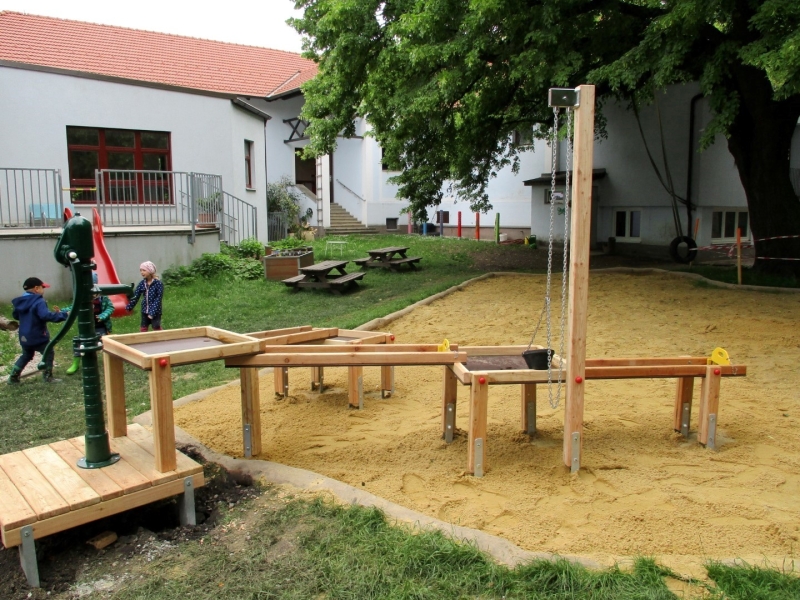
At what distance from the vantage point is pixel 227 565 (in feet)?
11.9

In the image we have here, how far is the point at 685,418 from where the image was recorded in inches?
218

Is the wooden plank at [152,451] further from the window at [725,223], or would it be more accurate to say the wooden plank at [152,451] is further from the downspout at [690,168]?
the window at [725,223]

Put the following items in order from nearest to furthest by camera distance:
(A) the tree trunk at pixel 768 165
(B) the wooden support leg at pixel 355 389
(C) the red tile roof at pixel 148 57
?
(B) the wooden support leg at pixel 355 389 < (A) the tree trunk at pixel 768 165 < (C) the red tile roof at pixel 148 57

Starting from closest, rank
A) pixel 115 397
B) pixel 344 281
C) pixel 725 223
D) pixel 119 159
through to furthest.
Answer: pixel 115 397
pixel 344 281
pixel 119 159
pixel 725 223

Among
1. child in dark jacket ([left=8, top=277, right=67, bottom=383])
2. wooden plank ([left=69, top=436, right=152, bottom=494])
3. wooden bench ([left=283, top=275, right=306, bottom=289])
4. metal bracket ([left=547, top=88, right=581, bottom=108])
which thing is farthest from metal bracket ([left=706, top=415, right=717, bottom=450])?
wooden bench ([left=283, top=275, right=306, bottom=289])

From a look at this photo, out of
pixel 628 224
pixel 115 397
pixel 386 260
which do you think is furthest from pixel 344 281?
pixel 628 224

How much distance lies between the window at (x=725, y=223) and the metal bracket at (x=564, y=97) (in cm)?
1581

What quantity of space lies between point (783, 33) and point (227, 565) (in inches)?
376

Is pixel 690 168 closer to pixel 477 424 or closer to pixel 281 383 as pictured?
pixel 281 383

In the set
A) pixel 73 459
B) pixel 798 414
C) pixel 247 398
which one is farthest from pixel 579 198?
pixel 73 459

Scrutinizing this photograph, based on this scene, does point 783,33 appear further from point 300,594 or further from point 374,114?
point 300,594

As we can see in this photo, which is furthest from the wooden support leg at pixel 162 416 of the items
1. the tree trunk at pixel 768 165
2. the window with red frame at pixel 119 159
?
the window with red frame at pixel 119 159

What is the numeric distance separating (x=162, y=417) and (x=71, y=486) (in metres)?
0.64

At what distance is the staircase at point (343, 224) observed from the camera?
89.6 ft
